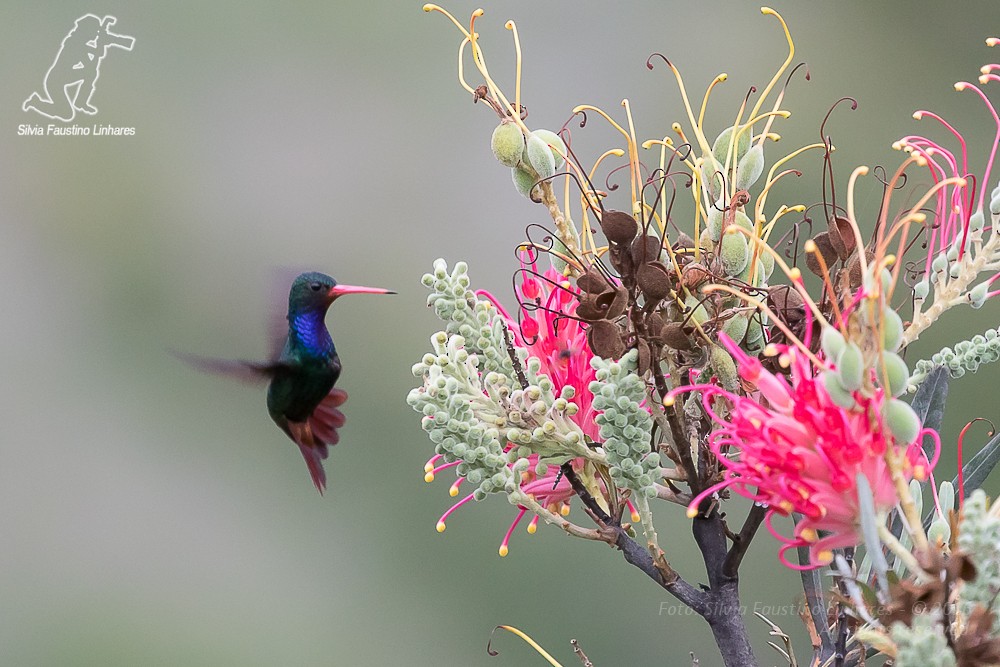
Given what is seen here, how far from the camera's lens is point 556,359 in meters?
0.46

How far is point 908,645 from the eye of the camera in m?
0.28

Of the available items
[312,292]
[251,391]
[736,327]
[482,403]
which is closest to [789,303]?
[736,327]

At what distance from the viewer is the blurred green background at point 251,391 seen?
1.63 metres

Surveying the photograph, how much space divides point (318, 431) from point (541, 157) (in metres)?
0.35

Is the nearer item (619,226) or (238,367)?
(619,226)

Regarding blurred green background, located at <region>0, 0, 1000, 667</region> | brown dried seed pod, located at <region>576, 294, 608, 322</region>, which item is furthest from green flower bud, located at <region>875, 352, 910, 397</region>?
blurred green background, located at <region>0, 0, 1000, 667</region>

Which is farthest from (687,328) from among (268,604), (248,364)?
(268,604)

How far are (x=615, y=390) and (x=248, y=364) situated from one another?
0.33 metres

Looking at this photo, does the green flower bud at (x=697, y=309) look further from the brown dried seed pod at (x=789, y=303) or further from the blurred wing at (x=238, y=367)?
the blurred wing at (x=238, y=367)

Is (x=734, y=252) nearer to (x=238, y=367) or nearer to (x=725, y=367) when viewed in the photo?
(x=725, y=367)

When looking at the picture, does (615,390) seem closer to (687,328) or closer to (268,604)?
(687,328)

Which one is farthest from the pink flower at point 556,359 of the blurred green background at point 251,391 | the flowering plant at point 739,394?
the blurred green background at point 251,391

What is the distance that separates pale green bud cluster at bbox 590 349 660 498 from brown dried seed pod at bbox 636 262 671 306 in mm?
23

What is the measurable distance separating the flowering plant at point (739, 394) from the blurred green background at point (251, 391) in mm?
1136
